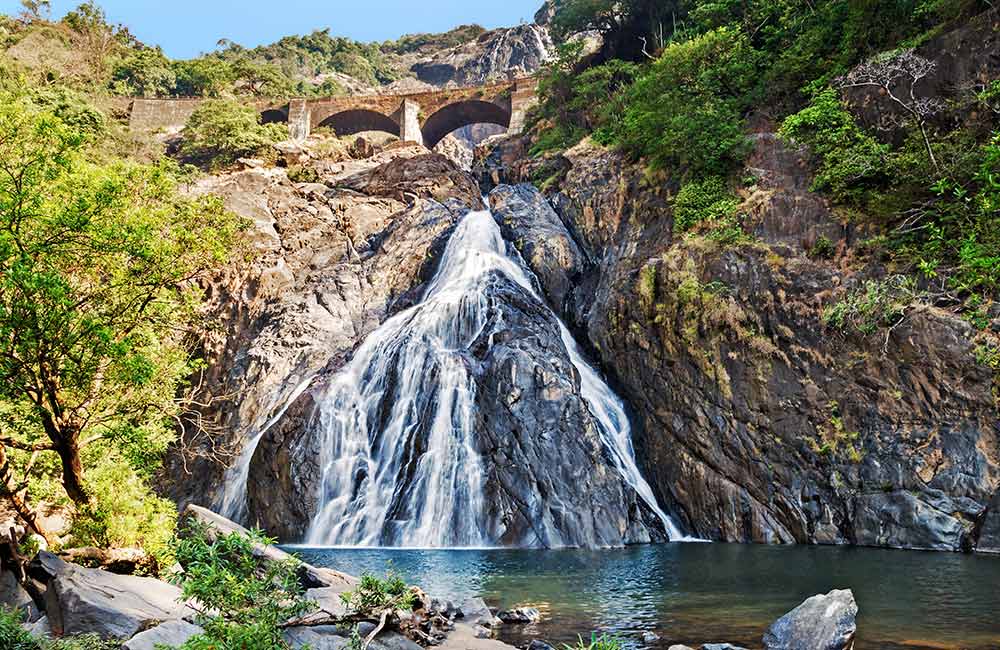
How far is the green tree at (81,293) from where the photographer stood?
26.0 ft

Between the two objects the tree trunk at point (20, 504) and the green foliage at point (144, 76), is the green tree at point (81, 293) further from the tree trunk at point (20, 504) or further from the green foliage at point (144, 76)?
the green foliage at point (144, 76)

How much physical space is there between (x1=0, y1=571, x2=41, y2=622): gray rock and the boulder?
1.50ft

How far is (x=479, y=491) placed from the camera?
17.9 meters

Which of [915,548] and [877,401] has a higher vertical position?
[877,401]

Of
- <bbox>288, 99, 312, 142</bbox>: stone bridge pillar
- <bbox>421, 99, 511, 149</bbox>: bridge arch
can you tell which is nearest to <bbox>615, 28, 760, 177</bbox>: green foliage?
<bbox>421, 99, 511, 149</bbox>: bridge arch

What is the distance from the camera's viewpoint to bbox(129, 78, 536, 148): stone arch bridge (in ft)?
150

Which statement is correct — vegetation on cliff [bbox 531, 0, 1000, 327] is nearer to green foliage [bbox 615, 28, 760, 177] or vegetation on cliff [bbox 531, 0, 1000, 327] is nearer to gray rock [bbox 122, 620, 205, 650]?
green foliage [bbox 615, 28, 760, 177]

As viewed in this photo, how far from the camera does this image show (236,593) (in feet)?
15.7

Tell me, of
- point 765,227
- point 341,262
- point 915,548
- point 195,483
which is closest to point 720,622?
point 915,548

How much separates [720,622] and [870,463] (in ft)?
29.1

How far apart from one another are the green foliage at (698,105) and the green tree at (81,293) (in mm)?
16554

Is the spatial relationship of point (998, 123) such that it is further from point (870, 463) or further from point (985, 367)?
point (870, 463)

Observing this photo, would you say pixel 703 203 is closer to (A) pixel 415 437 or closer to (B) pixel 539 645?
(A) pixel 415 437

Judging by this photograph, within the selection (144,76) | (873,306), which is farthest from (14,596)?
(144,76)
